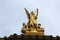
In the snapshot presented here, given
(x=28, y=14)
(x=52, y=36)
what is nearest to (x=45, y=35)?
(x=52, y=36)

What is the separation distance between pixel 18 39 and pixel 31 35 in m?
2.00

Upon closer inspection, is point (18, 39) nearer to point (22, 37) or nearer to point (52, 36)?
point (22, 37)

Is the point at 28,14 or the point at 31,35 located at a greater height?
the point at 28,14

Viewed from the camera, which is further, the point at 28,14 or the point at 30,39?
the point at 28,14

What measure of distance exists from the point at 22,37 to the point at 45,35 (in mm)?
3298

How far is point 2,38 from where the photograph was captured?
200ft

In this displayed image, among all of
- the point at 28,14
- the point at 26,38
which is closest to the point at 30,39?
the point at 26,38

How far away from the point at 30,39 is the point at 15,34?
221 cm

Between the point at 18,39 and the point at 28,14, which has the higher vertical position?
the point at 28,14

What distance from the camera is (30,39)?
60.0 metres

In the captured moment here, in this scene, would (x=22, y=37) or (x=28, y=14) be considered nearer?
(x=22, y=37)

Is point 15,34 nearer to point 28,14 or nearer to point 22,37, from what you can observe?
point 22,37

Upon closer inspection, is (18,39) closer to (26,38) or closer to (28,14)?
(26,38)

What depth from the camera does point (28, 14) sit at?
64.2 meters
